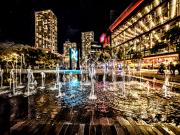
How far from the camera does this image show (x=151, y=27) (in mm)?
56438

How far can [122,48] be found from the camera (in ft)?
284

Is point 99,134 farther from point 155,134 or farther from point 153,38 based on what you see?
point 153,38

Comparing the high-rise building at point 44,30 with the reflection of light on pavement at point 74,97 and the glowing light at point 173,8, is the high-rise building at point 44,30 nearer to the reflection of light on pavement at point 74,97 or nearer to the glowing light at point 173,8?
the glowing light at point 173,8

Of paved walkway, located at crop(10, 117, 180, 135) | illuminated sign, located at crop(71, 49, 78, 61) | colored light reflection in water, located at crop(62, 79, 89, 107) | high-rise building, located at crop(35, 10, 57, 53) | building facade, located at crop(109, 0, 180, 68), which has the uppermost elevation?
high-rise building, located at crop(35, 10, 57, 53)

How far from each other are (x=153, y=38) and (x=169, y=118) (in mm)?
50116

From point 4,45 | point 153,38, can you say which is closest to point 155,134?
point 4,45

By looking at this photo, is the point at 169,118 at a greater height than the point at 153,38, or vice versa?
the point at 153,38

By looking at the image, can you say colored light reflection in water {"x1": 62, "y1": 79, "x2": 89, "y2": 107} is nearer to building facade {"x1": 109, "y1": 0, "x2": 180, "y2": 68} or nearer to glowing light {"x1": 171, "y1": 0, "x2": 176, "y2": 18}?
building facade {"x1": 109, "y1": 0, "x2": 180, "y2": 68}

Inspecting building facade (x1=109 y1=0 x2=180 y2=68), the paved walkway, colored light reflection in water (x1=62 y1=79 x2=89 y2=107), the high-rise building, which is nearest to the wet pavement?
the paved walkway

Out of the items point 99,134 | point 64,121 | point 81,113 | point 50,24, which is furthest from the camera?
point 50,24

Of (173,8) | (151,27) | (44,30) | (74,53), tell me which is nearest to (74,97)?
(173,8)

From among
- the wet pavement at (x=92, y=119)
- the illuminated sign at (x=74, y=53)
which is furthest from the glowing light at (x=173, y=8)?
the wet pavement at (x=92, y=119)

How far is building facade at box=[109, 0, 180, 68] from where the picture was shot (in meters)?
45.1

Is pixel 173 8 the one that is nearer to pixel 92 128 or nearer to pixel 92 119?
pixel 92 119
